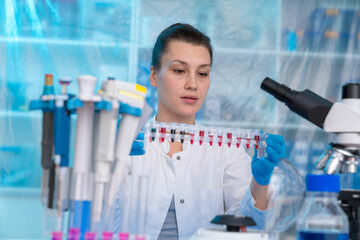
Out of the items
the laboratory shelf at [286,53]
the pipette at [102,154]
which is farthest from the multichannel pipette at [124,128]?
the laboratory shelf at [286,53]

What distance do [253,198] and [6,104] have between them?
1.89m

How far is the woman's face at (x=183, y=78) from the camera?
174cm

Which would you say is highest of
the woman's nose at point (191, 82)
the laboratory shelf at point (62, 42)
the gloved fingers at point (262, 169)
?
the laboratory shelf at point (62, 42)

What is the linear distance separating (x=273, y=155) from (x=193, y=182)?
0.68 meters

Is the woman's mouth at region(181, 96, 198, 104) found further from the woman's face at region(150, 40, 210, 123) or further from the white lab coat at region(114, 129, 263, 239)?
the white lab coat at region(114, 129, 263, 239)

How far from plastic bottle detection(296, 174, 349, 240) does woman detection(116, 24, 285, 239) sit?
705mm

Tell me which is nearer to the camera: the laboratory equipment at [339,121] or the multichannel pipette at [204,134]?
the laboratory equipment at [339,121]

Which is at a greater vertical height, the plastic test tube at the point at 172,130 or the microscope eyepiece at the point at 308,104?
the microscope eyepiece at the point at 308,104

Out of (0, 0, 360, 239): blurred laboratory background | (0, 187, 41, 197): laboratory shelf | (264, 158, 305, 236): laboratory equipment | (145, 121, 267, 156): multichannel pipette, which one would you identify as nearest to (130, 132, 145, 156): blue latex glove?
→ (145, 121, 267, 156): multichannel pipette

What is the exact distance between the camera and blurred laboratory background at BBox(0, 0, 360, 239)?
108 inches

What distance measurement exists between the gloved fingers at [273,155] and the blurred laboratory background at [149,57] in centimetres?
165

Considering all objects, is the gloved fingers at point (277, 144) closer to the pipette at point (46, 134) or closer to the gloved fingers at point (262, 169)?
the gloved fingers at point (262, 169)

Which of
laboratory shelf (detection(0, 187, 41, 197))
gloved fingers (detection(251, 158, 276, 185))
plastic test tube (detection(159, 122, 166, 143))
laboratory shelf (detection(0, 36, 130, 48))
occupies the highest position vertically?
laboratory shelf (detection(0, 36, 130, 48))

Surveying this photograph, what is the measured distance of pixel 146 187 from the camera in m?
0.85
